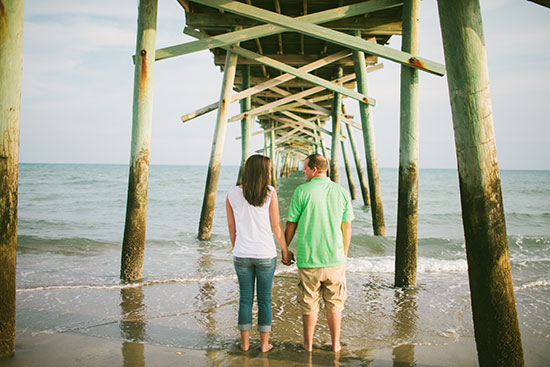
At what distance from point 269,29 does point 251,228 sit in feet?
11.9

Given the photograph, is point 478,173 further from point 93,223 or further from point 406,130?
point 93,223

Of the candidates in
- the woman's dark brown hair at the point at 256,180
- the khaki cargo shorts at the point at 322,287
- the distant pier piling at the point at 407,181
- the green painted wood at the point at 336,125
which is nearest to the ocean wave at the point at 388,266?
the distant pier piling at the point at 407,181

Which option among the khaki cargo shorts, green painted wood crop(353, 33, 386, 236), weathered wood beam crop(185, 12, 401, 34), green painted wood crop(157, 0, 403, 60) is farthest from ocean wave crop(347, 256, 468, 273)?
weathered wood beam crop(185, 12, 401, 34)

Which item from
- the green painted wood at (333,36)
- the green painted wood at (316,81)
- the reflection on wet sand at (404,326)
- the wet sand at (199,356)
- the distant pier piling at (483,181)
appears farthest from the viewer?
the green painted wood at (316,81)

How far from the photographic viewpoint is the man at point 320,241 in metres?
2.41

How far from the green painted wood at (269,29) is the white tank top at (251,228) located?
3.05 meters

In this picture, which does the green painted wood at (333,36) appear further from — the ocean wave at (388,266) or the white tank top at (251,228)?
the ocean wave at (388,266)

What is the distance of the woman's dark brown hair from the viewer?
237 cm

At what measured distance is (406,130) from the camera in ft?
13.5

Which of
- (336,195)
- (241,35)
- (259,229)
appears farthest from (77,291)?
(241,35)

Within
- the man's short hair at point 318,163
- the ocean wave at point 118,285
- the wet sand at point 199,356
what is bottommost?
the wet sand at point 199,356

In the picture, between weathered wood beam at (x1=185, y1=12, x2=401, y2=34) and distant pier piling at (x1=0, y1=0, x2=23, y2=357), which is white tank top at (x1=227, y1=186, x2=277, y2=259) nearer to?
distant pier piling at (x1=0, y1=0, x2=23, y2=357)

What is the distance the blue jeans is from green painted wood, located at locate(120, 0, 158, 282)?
2.07 meters

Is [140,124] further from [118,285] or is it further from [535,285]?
[535,285]
